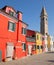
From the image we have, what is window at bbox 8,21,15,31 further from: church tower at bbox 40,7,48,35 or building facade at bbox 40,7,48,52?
church tower at bbox 40,7,48,35

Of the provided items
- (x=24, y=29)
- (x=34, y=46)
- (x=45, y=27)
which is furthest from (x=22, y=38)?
(x=45, y=27)

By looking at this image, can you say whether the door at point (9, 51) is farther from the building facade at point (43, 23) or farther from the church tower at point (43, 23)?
the church tower at point (43, 23)

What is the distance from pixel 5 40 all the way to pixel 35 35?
809 inches

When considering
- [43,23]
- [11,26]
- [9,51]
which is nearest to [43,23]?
[43,23]

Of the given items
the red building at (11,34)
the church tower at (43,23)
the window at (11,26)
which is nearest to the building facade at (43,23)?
the church tower at (43,23)

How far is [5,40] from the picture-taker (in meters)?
20.1

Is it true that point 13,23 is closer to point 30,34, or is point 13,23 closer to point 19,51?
point 19,51

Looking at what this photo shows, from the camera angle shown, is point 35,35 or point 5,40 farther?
point 35,35

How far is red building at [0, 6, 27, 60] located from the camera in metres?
19.5

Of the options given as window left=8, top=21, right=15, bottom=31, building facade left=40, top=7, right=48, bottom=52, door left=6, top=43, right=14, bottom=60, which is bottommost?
door left=6, top=43, right=14, bottom=60

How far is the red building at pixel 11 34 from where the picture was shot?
19484 mm

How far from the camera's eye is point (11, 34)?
71.1 feet

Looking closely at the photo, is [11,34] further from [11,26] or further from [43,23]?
[43,23]

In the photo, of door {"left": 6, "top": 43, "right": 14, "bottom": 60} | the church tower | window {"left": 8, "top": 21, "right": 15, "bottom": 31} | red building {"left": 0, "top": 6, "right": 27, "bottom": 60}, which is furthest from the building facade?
door {"left": 6, "top": 43, "right": 14, "bottom": 60}
